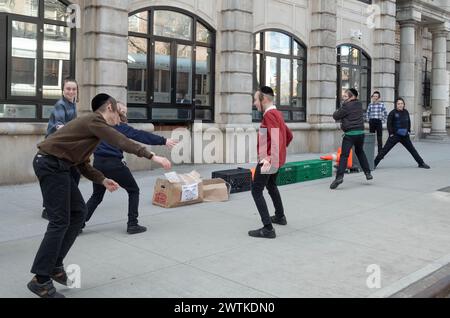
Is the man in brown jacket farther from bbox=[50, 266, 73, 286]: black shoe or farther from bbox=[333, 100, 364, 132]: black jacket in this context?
bbox=[333, 100, 364, 132]: black jacket

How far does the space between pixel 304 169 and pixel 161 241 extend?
17.9ft

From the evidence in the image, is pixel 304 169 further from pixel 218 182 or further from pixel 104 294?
pixel 104 294

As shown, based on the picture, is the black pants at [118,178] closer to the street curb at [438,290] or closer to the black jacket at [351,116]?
the street curb at [438,290]

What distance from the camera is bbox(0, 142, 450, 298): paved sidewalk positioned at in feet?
15.3

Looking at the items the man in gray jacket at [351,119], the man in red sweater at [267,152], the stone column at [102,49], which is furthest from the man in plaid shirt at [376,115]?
the man in red sweater at [267,152]

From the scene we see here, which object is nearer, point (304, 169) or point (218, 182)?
point (218, 182)

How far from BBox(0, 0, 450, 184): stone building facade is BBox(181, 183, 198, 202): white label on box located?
348 cm

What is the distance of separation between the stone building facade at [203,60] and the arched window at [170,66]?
0.08 feet

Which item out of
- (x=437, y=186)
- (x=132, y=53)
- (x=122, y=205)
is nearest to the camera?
(x=122, y=205)

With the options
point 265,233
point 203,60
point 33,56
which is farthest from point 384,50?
point 265,233

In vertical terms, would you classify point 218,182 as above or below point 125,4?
below

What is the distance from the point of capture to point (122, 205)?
8.22 m
